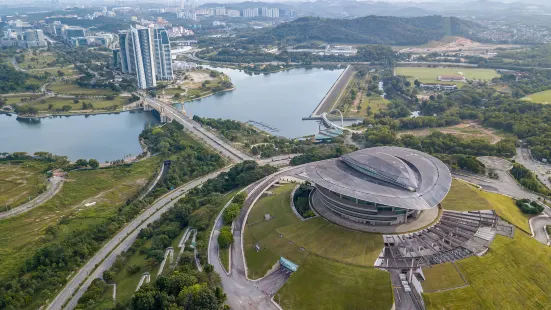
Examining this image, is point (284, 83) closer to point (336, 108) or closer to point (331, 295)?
point (336, 108)

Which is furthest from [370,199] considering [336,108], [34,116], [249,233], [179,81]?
[179,81]

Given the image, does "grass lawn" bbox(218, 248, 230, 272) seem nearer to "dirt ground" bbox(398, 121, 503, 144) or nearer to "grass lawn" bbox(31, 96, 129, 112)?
"dirt ground" bbox(398, 121, 503, 144)

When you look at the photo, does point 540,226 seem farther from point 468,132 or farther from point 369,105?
point 369,105

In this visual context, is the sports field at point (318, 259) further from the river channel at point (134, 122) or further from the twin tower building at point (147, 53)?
the twin tower building at point (147, 53)

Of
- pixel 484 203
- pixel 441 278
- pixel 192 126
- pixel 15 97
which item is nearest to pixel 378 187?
pixel 441 278

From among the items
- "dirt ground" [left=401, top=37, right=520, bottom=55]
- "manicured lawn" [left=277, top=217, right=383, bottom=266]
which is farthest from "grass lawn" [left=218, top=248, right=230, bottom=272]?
"dirt ground" [left=401, top=37, right=520, bottom=55]

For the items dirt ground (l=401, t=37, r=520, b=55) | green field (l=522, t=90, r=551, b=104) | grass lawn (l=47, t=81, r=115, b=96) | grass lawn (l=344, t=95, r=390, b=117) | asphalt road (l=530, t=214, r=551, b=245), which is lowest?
asphalt road (l=530, t=214, r=551, b=245)
